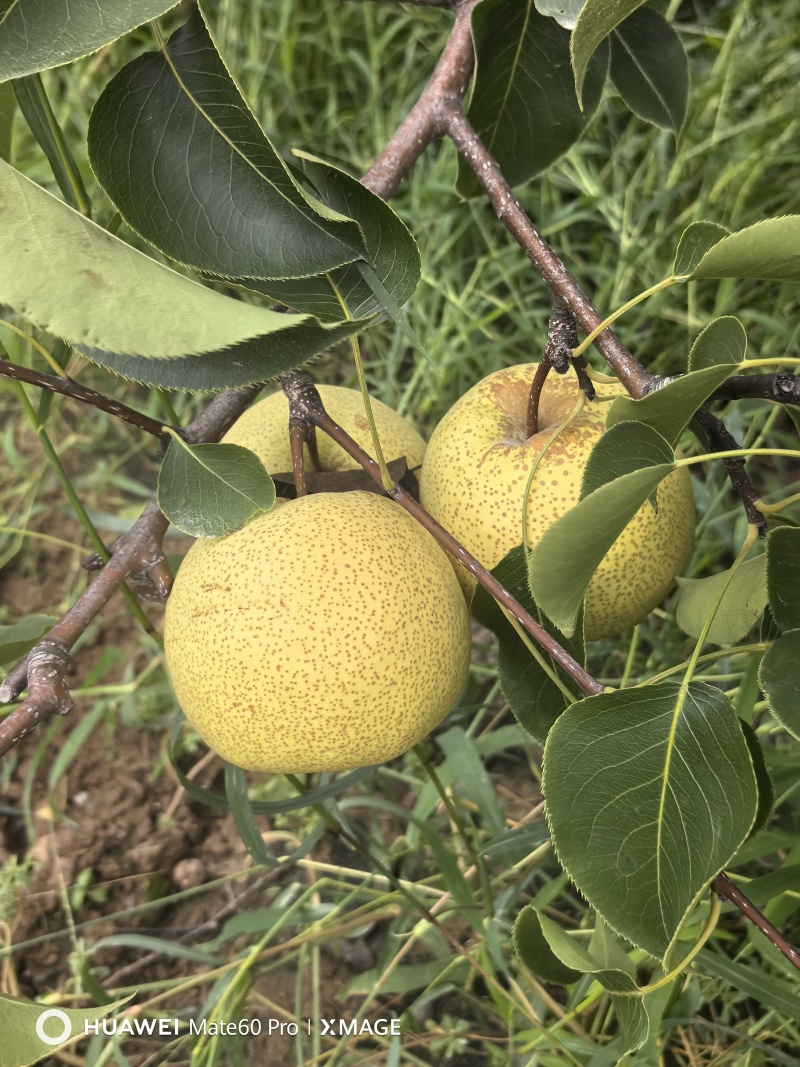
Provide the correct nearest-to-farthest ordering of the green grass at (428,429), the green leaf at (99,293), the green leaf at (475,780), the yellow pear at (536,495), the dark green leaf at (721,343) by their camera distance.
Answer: the green leaf at (99,293) < the dark green leaf at (721,343) < the yellow pear at (536,495) < the green grass at (428,429) < the green leaf at (475,780)

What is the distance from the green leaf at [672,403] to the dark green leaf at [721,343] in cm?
5

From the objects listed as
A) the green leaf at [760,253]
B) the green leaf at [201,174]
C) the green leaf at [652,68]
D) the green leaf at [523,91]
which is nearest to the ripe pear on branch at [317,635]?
the green leaf at [201,174]

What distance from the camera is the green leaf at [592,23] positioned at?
2.01 ft

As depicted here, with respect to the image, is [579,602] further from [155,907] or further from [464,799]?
[155,907]

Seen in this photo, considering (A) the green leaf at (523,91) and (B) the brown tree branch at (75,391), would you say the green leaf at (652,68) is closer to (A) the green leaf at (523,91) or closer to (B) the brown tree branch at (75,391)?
(A) the green leaf at (523,91)

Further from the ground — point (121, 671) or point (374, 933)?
point (121, 671)

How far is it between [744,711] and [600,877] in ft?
1.82

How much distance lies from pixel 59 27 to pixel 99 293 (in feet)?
0.71

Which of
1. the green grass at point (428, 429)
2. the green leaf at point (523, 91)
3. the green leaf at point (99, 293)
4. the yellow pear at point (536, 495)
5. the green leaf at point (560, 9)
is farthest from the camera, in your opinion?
the green grass at point (428, 429)

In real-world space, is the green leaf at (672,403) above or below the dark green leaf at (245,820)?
above

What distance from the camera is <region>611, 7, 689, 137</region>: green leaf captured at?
113 cm

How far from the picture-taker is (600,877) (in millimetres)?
613

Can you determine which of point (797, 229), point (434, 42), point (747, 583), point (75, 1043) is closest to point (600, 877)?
point (747, 583)

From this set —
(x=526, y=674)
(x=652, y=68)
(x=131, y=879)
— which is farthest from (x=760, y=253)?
(x=131, y=879)
